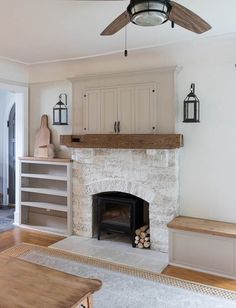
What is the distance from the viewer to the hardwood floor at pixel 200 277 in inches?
119

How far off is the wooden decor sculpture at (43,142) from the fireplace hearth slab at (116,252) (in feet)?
4.56

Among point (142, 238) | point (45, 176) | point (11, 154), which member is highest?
point (11, 154)

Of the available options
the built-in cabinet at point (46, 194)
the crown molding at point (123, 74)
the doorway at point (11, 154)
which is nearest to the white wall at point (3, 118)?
the doorway at point (11, 154)

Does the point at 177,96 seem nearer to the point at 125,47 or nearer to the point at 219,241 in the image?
the point at 125,47

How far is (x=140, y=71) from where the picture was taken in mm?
3908

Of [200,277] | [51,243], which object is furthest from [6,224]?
[200,277]

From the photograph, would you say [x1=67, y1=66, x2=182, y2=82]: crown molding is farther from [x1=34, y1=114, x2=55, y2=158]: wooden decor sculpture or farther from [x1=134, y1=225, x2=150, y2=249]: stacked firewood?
[x1=134, y1=225, x2=150, y2=249]: stacked firewood

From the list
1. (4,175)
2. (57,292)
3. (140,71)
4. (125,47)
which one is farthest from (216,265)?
(4,175)

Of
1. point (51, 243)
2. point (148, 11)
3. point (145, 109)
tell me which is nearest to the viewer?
point (148, 11)

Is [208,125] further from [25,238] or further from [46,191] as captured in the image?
[25,238]

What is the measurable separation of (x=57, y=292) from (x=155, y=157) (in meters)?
2.32

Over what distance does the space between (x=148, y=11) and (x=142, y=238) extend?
9.75 feet

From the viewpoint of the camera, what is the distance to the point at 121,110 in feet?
13.4

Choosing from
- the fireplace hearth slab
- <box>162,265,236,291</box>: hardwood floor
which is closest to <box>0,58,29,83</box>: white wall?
the fireplace hearth slab
